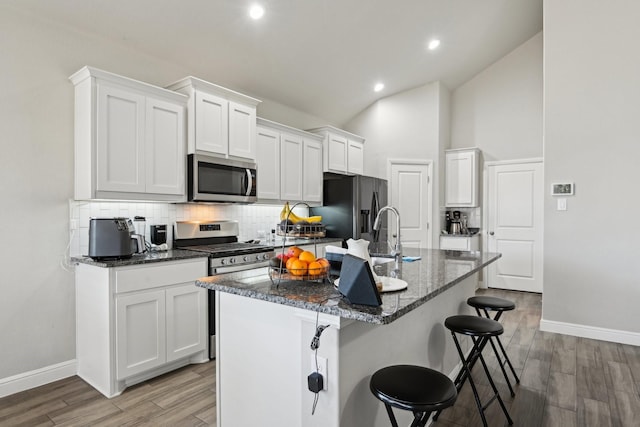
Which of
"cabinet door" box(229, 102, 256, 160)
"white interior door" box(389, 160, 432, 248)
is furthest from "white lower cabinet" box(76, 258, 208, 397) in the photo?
"white interior door" box(389, 160, 432, 248)

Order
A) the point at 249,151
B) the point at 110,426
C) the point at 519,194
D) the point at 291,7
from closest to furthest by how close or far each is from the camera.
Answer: the point at 110,426
the point at 291,7
the point at 249,151
the point at 519,194

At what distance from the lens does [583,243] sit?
146 inches

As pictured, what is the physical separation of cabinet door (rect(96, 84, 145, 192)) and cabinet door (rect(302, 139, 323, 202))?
2.02m

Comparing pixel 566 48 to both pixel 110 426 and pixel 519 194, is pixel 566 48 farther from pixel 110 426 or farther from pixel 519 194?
pixel 110 426

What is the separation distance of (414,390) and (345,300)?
42 centimetres

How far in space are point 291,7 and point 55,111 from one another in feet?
6.95

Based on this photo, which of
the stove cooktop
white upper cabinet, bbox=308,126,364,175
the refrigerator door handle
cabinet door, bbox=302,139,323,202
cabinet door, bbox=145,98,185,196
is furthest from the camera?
the refrigerator door handle

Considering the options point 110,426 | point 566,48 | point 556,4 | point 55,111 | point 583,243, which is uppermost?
point 556,4

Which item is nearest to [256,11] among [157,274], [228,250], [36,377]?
[228,250]

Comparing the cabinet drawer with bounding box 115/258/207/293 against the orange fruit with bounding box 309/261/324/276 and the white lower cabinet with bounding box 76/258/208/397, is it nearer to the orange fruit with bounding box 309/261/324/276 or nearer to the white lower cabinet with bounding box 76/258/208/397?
the white lower cabinet with bounding box 76/258/208/397

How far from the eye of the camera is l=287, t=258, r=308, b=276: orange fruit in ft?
5.43

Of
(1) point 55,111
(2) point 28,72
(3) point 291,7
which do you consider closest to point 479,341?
(3) point 291,7

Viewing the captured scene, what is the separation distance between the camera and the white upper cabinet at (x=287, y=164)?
3.98m

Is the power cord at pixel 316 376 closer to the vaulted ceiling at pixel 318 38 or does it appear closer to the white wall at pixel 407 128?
the vaulted ceiling at pixel 318 38
